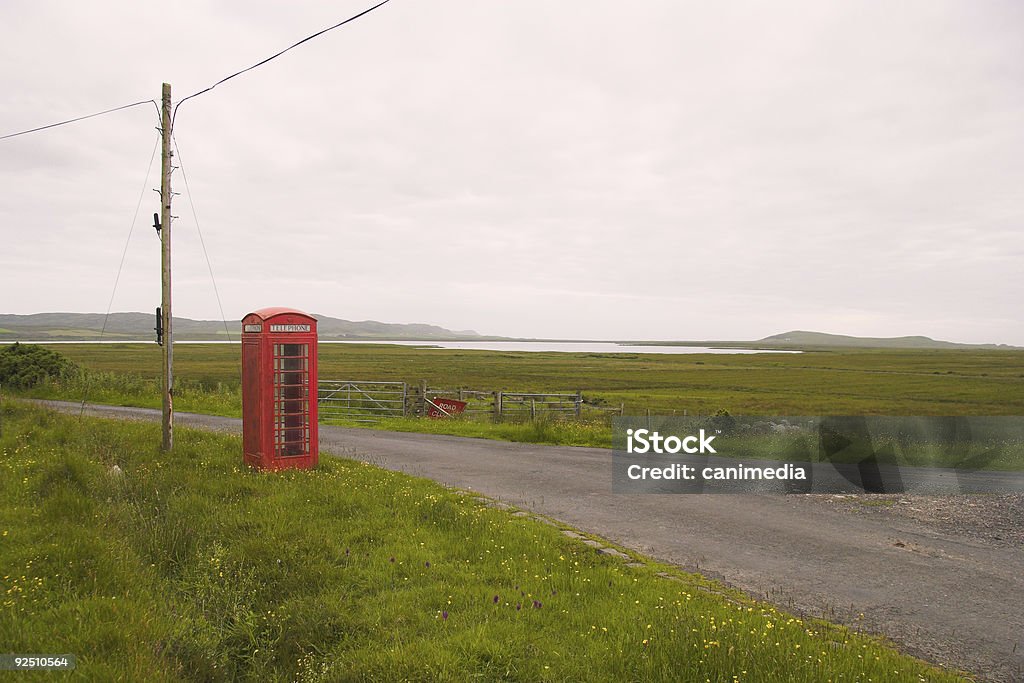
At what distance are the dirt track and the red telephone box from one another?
→ 2.27m

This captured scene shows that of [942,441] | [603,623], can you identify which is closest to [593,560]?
[603,623]

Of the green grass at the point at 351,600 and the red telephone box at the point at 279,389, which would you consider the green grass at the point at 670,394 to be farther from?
the green grass at the point at 351,600

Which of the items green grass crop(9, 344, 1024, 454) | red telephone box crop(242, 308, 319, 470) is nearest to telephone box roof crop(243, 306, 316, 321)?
red telephone box crop(242, 308, 319, 470)

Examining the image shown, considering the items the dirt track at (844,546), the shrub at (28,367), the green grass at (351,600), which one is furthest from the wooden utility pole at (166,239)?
the shrub at (28,367)

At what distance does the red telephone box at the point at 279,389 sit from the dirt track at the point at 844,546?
89.3 inches

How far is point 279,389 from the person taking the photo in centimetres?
1260

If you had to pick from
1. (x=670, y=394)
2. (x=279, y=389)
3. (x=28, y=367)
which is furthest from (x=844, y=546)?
(x=670, y=394)

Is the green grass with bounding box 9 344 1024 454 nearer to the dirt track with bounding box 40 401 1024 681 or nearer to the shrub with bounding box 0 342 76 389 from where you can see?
the shrub with bounding box 0 342 76 389

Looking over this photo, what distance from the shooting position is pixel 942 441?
17922 mm

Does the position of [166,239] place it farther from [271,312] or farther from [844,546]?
[844,546]

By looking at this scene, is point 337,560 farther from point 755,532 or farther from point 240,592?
point 755,532

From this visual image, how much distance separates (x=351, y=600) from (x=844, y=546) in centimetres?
672

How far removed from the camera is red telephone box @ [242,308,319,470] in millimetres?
12250

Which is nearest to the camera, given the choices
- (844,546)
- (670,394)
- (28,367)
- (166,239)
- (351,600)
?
(351,600)
